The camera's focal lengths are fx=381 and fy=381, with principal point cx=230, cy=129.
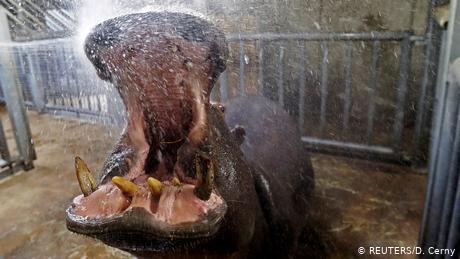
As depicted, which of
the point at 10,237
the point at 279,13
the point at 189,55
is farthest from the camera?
the point at 279,13

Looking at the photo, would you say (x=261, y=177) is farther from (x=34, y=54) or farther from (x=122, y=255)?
(x=34, y=54)

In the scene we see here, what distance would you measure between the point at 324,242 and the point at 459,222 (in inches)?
44.7

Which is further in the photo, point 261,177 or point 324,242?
point 324,242

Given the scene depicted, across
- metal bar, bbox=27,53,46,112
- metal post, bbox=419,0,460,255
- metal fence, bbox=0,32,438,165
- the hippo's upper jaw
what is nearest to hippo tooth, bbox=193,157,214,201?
the hippo's upper jaw

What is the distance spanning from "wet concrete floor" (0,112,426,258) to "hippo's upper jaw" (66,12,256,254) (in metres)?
1.19

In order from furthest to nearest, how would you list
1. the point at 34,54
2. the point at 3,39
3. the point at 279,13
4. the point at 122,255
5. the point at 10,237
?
the point at 34,54
the point at 279,13
the point at 3,39
the point at 10,237
the point at 122,255

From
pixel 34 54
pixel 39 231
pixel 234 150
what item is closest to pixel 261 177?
pixel 234 150

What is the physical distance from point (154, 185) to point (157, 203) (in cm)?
5

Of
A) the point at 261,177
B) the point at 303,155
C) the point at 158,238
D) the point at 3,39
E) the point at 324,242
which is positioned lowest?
the point at 324,242

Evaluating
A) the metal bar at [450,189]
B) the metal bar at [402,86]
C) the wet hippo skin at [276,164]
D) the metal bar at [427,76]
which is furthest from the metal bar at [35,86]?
the metal bar at [450,189]

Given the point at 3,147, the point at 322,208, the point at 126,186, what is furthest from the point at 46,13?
the point at 126,186

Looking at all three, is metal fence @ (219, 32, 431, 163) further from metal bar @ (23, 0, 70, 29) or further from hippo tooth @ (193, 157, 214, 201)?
metal bar @ (23, 0, 70, 29)

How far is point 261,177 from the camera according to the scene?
1726mm

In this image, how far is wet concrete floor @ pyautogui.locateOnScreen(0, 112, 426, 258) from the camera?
2.27m
